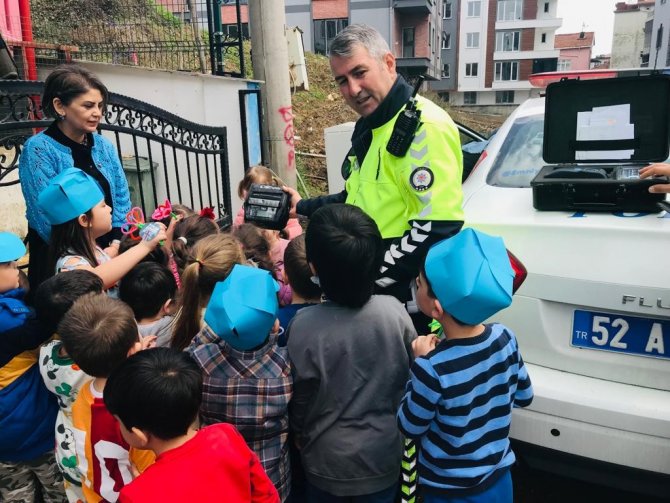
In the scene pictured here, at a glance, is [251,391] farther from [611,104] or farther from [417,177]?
[611,104]

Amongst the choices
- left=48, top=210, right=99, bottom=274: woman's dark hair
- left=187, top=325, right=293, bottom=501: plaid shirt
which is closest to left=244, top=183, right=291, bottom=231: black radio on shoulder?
left=48, top=210, right=99, bottom=274: woman's dark hair

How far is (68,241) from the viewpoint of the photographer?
2383mm

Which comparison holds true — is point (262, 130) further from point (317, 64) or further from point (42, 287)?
point (317, 64)

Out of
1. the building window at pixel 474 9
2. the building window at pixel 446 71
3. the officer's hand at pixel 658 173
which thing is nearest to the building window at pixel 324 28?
the building window at pixel 446 71

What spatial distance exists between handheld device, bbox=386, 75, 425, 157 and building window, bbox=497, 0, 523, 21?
57.7m

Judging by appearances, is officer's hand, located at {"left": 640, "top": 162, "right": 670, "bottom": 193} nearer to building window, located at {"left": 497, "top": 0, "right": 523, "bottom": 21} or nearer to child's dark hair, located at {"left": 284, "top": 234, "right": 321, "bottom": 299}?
child's dark hair, located at {"left": 284, "top": 234, "right": 321, "bottom": 299}

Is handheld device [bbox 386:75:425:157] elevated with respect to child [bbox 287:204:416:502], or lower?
elevated

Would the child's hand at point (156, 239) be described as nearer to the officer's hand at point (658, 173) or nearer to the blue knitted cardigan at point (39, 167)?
the blue knitted cardigan at point (39, 167)

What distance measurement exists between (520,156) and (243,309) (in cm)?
224

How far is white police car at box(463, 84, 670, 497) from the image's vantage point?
1.99 metres

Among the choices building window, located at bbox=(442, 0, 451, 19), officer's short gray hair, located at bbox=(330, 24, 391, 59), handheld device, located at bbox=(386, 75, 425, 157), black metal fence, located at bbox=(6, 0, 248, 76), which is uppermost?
building window, located at bbox=(442, 0, 451, 19)

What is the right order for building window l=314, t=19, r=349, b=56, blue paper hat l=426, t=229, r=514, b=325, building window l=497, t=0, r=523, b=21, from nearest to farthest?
blue paper hat l=426, t=229, r=514, b=325
building window l=314, t=19, r=349, b=56
building window l=497, t=0, r=523, b=21

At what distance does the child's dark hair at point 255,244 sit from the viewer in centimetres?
294

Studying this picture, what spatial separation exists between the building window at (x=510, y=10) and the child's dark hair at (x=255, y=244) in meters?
57.2
